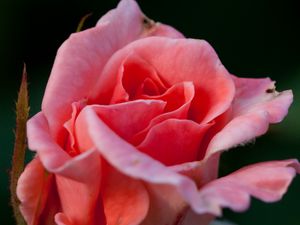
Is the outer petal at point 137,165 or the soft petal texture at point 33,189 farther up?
the outer petal at point 137,165

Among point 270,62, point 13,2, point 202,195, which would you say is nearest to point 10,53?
point 13,2

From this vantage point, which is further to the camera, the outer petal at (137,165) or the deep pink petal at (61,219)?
the deep pink petal at (61,219)

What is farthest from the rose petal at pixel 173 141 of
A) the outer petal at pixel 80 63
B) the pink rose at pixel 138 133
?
the outer petal at pixel 80 63

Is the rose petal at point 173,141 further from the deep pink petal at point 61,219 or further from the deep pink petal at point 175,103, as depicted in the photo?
the deep pink petal at point 61,219

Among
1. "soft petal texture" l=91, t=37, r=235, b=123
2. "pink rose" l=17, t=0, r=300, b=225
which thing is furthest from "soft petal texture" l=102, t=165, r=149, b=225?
"soft petal texture" l=91, t=37, r=235, b=123

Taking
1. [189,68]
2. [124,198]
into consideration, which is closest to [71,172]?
[124,198]

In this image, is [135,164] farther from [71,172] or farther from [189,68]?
[189,68]
